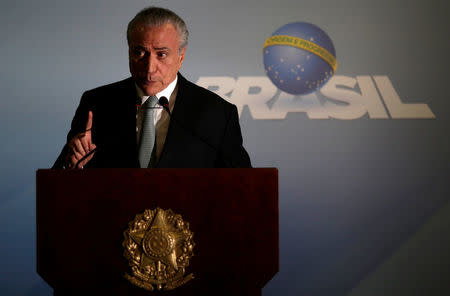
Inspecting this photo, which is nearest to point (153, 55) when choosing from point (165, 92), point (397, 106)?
point (165, 92)

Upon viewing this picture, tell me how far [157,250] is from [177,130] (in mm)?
507

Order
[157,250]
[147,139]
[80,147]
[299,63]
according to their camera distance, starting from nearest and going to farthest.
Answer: [157,250] → [80,147] → [147,139] → [299,63]

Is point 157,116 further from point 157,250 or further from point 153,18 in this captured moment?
point 157,250

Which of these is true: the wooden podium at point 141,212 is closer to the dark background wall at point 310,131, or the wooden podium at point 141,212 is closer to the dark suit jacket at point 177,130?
the dark suit jacket at point 177,130

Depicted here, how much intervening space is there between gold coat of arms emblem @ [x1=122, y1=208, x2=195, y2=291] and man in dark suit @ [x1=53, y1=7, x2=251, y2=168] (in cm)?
38

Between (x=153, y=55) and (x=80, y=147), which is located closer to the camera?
(x=80, y=147)

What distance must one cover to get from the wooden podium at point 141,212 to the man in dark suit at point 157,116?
34 cm

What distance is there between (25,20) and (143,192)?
245 cm

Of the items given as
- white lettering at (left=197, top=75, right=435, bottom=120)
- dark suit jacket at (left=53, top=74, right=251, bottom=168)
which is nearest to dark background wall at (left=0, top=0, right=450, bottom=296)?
white lettering at (left=197, top=75, right=435, bottom=120)

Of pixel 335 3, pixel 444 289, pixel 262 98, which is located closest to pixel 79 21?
pixel 262 98

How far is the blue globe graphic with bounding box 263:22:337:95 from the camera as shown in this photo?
9.32 ft

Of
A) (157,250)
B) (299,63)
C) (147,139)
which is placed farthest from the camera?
(299,63)

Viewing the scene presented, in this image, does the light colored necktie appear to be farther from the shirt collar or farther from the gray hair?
the gray hair

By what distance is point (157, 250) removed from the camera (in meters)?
1.00
